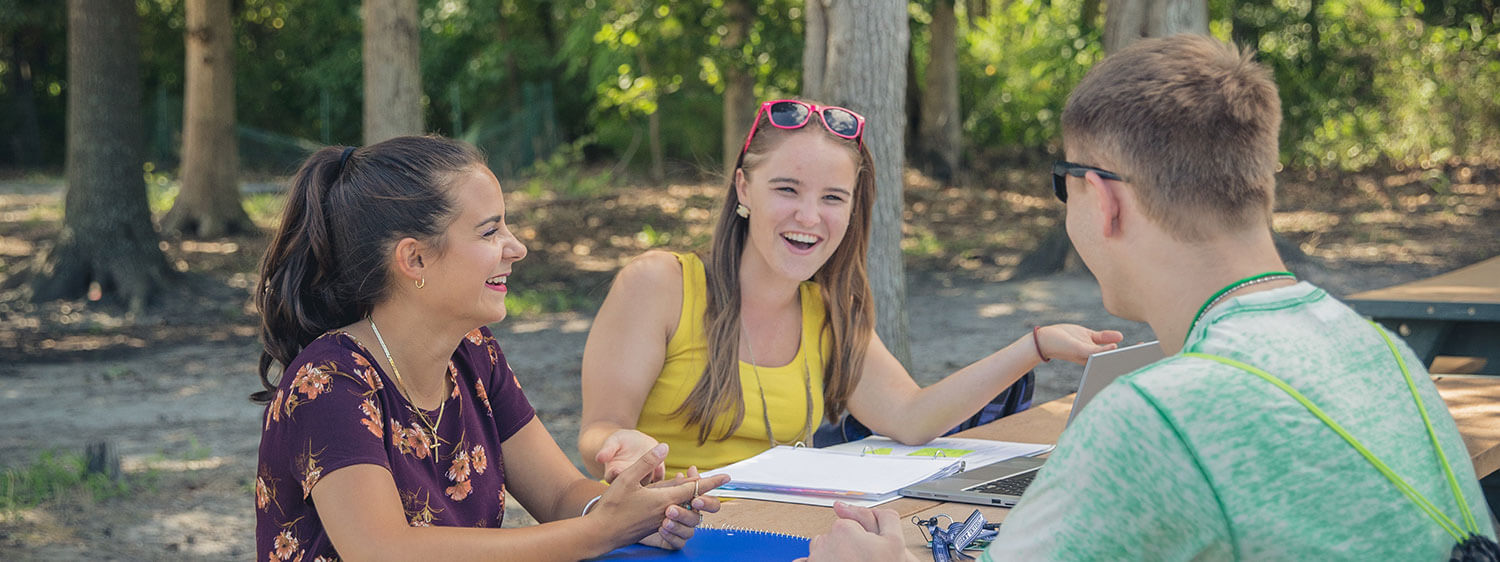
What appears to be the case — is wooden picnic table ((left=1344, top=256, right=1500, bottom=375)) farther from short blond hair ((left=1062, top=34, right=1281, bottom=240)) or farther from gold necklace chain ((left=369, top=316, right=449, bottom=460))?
gold necklace chain ((left=369, top=316, right=449, bottom=460))

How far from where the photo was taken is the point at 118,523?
5.21 meters

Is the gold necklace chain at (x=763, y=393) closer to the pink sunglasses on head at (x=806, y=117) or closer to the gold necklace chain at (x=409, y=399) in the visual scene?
the pink sunglasses on head at (x=806, y=117)

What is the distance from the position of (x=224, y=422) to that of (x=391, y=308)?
526 cm

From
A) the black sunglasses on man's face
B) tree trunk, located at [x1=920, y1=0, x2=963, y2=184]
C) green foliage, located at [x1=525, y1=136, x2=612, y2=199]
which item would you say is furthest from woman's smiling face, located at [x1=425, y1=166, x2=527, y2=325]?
tree trunk, located at [x1=920, y1=0, x2=963, y2=184]

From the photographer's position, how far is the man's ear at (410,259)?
240 centimetres

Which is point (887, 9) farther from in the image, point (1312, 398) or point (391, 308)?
point (1312, 398)

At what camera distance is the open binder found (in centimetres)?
247

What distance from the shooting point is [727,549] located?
7.15 feet

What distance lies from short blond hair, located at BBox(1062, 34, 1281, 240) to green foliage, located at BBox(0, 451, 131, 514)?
5.14 m

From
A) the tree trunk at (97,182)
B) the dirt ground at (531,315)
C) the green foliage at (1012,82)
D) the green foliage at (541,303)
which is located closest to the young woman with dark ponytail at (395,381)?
the dirt ground at (531,315)

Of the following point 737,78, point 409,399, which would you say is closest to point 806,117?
point 409,399

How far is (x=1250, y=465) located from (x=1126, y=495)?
0.13 m

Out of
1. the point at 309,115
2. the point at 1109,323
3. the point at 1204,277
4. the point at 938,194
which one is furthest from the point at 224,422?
the point at 309,115

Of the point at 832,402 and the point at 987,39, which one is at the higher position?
the point at 987,39
